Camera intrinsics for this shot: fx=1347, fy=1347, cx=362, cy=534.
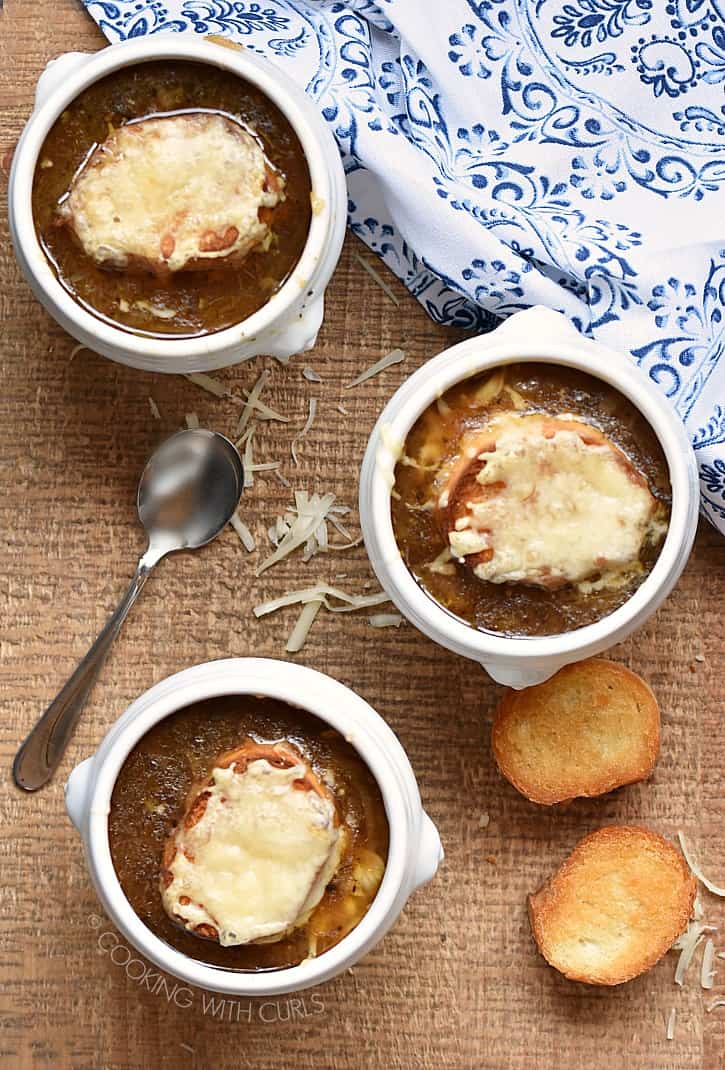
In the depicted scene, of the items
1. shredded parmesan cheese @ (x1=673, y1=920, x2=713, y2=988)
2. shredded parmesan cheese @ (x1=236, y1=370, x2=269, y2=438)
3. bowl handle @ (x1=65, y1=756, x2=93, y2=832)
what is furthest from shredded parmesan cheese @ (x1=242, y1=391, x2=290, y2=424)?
shredded parmesan cheese @ (x1=673, y1=920, x2=713, y2=988)

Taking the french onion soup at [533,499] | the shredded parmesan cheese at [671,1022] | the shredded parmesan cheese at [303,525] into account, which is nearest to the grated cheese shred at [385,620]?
the shredded parmesan cheese at [303,525]

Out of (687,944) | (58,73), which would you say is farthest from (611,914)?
(58,73)

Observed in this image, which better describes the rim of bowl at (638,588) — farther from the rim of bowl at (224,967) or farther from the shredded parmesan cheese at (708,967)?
the shredded parmesan cheese at (708,967)

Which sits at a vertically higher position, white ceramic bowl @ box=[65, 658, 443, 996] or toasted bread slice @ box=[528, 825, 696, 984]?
white ceramic bowl @ box=[65, 658, 443, 996]

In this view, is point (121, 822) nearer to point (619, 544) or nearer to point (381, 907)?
point (381, 907)

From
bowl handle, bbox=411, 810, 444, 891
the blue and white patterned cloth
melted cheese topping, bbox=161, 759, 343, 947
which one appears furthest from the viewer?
the blue and white patterned cloth

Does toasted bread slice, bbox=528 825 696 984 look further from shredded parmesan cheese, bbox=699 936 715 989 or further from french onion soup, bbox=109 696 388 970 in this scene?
french onion soup, bbox=109 696 388 970

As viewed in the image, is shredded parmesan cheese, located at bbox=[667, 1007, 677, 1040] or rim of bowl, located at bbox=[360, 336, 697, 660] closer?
rim of bowl, located at bbox=[360, 336, 697, 660]
